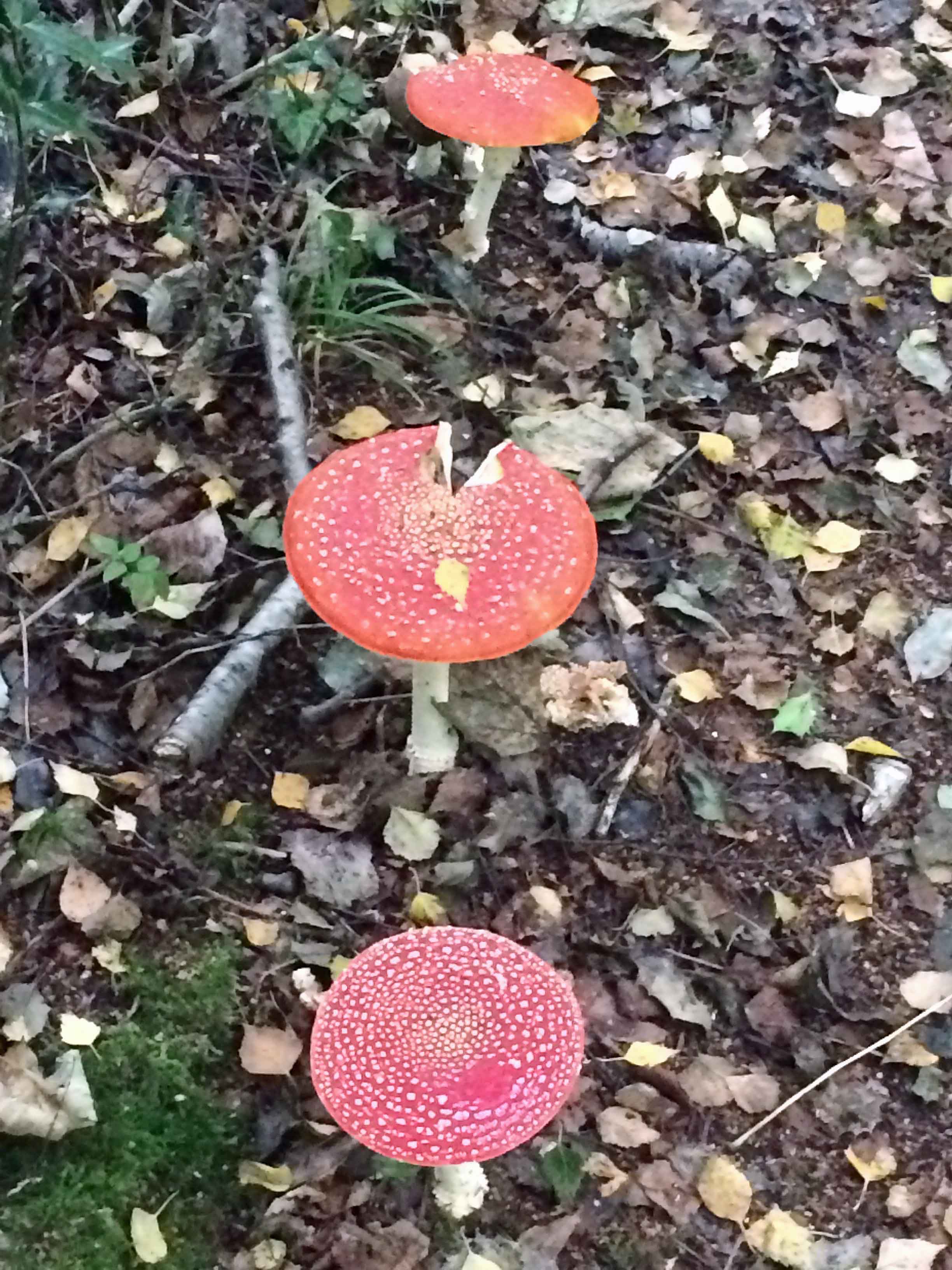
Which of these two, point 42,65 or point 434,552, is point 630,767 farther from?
point 42,65

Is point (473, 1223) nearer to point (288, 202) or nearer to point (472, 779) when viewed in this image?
point (472, 779)

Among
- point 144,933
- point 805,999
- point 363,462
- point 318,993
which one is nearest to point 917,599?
point 805,999

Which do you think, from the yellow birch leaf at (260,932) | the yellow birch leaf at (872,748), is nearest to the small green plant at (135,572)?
the yellow birch leaf at (260,932)

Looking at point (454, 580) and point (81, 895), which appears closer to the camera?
point (454, 580)

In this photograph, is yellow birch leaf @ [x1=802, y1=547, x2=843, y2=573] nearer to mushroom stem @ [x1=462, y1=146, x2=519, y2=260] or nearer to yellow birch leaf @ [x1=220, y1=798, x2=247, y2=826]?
mushroom stem @ [x1=462, y1=146, x2=519, y2=260]

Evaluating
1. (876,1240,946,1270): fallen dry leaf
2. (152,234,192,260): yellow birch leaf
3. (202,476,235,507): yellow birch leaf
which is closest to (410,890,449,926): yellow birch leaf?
(876,1240,946,1270): fallen dry leaf

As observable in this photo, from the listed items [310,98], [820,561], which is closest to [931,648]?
[820,561]

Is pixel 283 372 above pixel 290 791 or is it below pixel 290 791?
above
